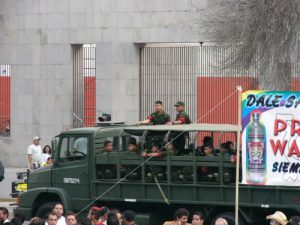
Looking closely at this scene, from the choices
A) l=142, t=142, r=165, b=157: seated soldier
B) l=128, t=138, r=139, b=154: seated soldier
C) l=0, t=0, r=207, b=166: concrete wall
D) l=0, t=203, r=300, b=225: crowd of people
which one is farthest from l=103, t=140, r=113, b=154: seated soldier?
l=0, t=0, r=207, b=166: concrete wall

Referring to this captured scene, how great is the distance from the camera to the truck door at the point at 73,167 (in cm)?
2303

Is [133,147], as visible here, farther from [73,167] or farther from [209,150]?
[209,150]

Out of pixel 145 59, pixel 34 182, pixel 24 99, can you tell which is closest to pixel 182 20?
pixel 145 59

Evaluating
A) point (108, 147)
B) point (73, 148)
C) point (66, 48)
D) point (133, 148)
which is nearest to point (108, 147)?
point (108, 147)

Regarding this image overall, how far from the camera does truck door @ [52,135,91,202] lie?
23031 millimetres

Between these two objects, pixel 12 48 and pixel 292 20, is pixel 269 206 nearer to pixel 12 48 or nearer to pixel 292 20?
pixel 292 20

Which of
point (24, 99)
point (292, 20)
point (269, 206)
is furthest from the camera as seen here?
point (24, 99)

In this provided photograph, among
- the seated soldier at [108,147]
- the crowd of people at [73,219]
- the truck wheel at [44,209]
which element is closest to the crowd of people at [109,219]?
the crowd of people at [73,219]

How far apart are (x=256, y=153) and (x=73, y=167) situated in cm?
418

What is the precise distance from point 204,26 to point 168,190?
29.9 feet

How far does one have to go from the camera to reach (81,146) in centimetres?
2316

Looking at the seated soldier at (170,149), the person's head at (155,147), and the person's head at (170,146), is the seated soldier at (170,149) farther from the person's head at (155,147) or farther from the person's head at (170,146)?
the person's head at (155,147)

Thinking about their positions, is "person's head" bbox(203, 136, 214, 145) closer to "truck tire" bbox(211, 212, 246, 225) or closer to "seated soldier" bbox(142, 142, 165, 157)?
"seated soldier" bbox(142, 142, 165, 157)

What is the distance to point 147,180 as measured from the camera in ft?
72.9
